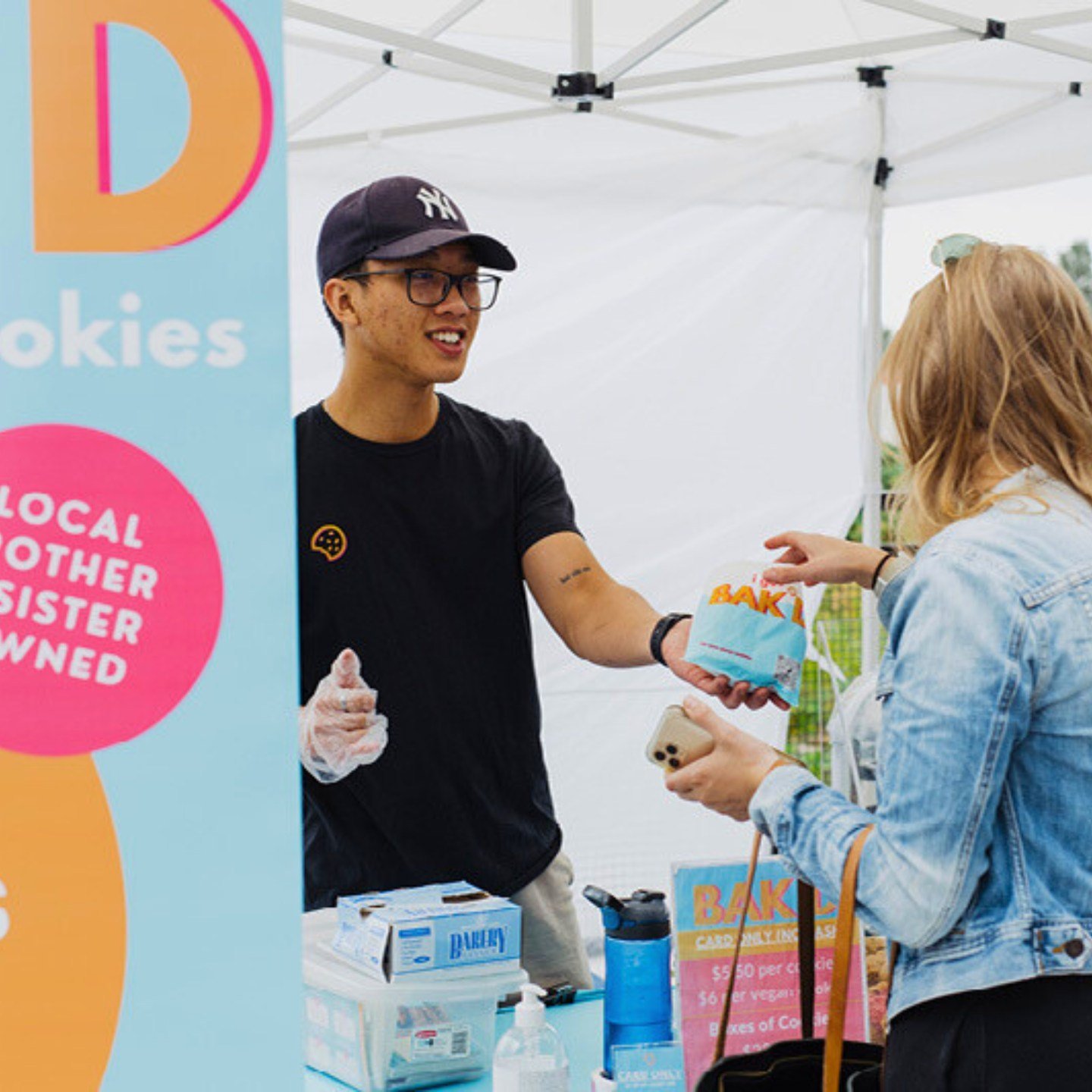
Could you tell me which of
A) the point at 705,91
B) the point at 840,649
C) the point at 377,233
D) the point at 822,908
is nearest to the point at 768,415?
the point at 705,91

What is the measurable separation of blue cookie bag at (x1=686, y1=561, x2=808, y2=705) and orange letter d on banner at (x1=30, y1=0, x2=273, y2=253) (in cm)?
77

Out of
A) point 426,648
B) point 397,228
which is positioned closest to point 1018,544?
point 426,648

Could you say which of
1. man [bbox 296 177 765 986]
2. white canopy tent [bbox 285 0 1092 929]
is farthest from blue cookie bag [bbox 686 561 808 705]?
white canopy tent [bbox 285 0 1092 929]

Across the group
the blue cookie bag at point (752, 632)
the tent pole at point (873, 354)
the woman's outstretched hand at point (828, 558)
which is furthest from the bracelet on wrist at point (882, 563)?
the tent pole at point (873, 354)

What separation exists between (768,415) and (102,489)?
3.09 metres

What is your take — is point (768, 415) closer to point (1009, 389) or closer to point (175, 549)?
point (1009, 389)

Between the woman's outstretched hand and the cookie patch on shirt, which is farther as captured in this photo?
the cookie patch on shirt

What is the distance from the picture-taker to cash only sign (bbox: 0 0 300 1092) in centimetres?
91

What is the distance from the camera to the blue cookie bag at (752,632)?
1.52 meters

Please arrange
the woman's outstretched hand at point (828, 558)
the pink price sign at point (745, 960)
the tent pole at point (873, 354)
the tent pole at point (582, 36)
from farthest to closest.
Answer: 1. the tent pole at point (873, 354)
2. the tent pole at point (582, 36)
3. the woman's outstretched hand at point (828, 558)
4. the pink price sign at point (745, 960)

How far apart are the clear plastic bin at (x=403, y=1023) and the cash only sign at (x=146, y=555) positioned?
1.96ft

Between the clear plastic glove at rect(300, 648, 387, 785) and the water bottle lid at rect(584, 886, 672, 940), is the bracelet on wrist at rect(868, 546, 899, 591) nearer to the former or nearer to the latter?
the water bottle lid at rect(584, 886, 672, 940)

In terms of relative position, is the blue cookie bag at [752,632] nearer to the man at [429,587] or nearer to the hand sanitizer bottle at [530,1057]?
the hand sanitizer bottle at [530,1057]

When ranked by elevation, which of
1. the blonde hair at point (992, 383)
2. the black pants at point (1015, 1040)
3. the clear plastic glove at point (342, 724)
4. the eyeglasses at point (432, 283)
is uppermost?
the eyeglasses at point (432, 283)
